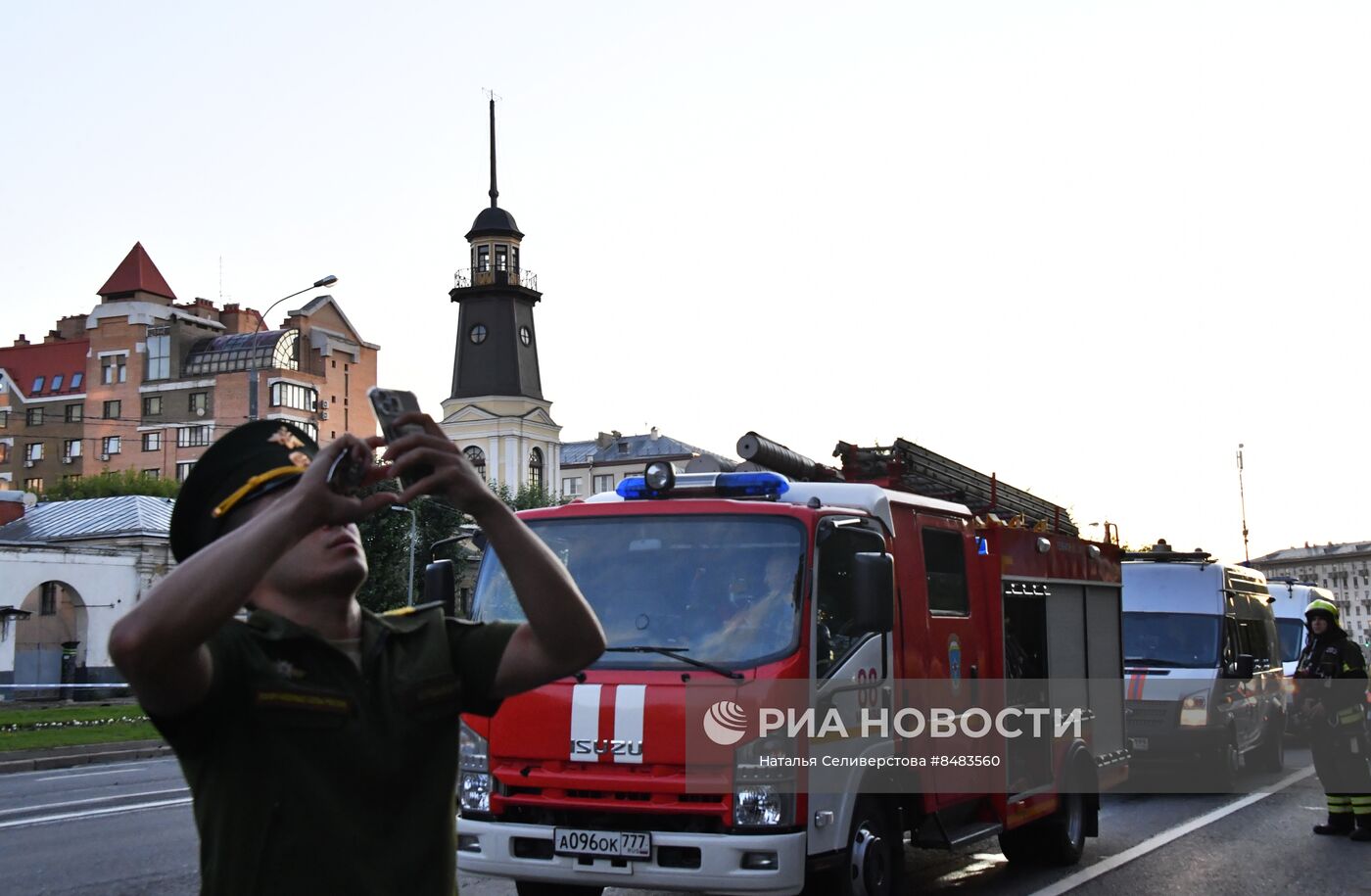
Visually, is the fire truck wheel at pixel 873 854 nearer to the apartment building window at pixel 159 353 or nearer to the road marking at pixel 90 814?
the road marking at pixel 90 814

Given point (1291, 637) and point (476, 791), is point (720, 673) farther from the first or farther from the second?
point (1291, 637)

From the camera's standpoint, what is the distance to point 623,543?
8641mm

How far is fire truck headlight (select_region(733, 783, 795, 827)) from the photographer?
7562 mm

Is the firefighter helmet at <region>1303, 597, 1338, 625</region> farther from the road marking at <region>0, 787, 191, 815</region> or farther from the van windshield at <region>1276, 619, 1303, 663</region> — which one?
the van windshield at <region>1276, 619, 1303, 663</region>

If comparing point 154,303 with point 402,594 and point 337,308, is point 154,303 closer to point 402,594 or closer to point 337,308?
point 337,308

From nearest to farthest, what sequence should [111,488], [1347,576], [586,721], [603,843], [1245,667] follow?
[603,843], [586,721], [1245,667], [111,488], [1347,576]

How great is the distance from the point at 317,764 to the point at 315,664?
0.60 feet

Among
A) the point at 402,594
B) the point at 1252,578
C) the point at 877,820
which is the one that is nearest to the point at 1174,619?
the point at 1252,578

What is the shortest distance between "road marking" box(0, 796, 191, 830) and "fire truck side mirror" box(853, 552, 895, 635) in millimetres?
9326

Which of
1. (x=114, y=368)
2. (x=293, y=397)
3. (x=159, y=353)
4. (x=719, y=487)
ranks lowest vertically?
(x=719, y=487)

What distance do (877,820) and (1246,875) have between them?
4338 millimetres

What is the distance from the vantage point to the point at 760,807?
7586 mm

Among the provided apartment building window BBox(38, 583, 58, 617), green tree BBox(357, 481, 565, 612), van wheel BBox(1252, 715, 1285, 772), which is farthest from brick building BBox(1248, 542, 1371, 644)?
van wheel BBox(1252, 715, 1285, 772)

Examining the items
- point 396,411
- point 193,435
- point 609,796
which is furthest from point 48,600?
point 396,411
